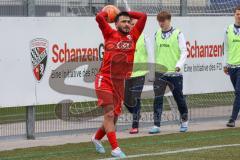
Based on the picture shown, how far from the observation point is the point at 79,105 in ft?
47.8

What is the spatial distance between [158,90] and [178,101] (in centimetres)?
45

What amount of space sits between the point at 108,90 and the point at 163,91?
11.6ft

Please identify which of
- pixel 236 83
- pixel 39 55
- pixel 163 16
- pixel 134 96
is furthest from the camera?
pixel 236 83

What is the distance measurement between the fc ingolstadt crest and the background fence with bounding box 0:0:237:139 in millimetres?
501

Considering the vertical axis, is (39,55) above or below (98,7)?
below

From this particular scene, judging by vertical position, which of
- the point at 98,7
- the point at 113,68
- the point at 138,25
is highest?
the point at 98,7

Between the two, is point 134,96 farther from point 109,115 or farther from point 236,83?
point 109,115

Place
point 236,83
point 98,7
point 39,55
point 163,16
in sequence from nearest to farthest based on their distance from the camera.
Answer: point 39,55
point 163,16
point 98,7
point 236,83

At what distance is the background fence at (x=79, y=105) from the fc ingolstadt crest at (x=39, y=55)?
501 millimetres

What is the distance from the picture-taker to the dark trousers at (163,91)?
1454cm

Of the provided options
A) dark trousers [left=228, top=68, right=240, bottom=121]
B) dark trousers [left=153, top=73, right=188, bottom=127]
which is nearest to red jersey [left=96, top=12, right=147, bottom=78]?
dark trousers [left=153, top=73, right=188, bottom=127]

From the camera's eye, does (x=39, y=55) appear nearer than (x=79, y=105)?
Yes

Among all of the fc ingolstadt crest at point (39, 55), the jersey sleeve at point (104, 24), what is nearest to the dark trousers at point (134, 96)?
the fc ingolstadt crest at point (39, 55)

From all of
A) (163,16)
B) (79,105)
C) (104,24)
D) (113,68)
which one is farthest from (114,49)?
(79,105)
